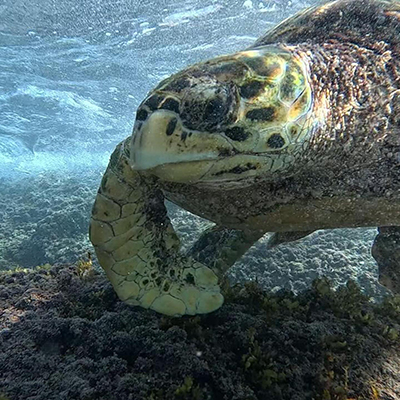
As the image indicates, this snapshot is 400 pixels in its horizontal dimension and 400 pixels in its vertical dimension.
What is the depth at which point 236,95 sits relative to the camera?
159 centimetres

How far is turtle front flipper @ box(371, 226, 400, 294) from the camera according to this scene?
2.91 m

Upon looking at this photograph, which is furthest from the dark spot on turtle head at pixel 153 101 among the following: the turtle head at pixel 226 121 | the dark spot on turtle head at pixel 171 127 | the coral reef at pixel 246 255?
the coral reef at pixel 246 255

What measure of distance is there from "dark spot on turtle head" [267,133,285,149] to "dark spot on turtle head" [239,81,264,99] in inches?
8.6

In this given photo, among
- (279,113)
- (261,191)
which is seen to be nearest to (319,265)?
(261,191)

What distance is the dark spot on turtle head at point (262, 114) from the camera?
161cm

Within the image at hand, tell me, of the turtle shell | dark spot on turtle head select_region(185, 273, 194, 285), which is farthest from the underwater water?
the turtle shell

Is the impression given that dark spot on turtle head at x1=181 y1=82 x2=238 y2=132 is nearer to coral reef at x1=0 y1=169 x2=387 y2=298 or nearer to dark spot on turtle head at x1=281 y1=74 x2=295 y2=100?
dark spot on turtle head at x1=281 y1=74 x2=295 y2=100

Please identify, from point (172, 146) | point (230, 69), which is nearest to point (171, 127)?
point (172, 146)

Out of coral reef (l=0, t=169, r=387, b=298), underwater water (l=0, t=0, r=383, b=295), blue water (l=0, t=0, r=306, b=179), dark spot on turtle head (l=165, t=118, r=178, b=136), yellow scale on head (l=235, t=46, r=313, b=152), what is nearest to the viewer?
dark spot on turtle head (l=165, t=118, r=178, b=136)

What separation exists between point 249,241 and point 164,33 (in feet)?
47.8

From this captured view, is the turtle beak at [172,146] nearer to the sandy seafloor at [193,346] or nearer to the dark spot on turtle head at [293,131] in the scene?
the dark spot on turtle head at [293,131]

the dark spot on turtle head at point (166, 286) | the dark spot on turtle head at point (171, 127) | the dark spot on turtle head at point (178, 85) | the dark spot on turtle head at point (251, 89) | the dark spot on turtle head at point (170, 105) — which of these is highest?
the dark spot on turtle head at point (178, 85)

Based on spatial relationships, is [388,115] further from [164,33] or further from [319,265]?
[164,33]

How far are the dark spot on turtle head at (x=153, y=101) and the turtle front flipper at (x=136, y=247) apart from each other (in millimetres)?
656
